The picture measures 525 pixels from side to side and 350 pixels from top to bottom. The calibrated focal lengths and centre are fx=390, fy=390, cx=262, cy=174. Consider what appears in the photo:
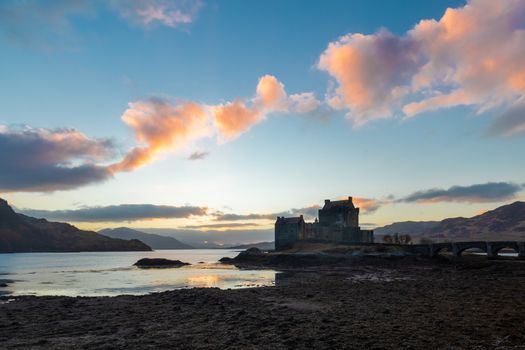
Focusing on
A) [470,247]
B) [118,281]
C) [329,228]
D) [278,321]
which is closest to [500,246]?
[470,247]

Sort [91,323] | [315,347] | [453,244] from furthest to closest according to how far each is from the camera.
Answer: [453,244] < [91,323] < [315,347]

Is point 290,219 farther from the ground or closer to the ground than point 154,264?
farther from the ground

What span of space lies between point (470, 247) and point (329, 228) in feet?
164

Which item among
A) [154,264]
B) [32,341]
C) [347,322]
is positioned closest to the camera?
[32,341]

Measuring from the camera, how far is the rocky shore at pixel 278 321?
16016mm

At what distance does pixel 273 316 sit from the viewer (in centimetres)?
2280

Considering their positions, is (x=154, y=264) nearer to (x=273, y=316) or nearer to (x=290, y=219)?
(x=290, y=219)

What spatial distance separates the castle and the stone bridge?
35180 mm

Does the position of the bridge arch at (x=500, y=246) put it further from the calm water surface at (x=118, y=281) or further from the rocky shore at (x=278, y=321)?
Answer: the rocky shore at (x=278, y=321)

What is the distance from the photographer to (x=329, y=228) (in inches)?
5246

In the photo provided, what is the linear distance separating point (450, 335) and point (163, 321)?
49.9 feet

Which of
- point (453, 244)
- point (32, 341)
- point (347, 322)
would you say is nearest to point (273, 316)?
point (347, 322)

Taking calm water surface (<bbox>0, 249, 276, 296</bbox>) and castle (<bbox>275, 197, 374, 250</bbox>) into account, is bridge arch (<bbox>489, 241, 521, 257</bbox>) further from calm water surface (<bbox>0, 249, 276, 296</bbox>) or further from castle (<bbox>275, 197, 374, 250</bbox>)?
castle (<bbox>275, 197, 374, 250</bbox>)

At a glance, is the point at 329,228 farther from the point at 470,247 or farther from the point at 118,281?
the point at 118,281
